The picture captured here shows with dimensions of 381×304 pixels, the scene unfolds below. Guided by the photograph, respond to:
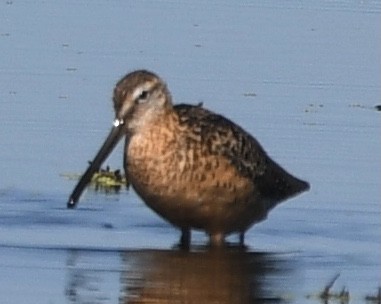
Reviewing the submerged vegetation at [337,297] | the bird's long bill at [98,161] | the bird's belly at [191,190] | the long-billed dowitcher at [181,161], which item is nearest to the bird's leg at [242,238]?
the long-billed dowitcher at [181,161]

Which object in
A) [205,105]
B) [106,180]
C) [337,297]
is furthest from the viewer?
[205,105]

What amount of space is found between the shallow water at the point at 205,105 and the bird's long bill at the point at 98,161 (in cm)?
16

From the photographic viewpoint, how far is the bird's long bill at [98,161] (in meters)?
11.6

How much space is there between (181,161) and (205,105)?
2.99 metres

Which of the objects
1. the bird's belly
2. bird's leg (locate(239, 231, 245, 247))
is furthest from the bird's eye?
bird's leg (locate(239, 231, 245, 247))

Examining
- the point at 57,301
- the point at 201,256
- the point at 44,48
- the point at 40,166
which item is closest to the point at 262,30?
the point at 44,48

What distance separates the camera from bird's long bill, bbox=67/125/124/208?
38.1 feet

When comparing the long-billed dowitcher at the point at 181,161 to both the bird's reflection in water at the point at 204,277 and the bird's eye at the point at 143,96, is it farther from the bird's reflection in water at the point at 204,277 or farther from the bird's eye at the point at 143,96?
the bird's reflection in water at the point at 204,277

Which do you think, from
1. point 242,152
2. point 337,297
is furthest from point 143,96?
point 337,297

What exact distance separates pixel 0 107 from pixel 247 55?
2.69 m

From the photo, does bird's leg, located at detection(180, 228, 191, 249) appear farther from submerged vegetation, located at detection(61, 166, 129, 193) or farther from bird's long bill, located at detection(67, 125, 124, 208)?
submerged vegetation, located at detection(61, 166, 129, 193)

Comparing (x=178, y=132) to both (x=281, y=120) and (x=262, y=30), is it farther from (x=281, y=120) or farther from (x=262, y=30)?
(x=262, y=30)

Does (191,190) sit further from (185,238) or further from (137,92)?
(137,92)

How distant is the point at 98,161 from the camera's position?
11.8 metres
